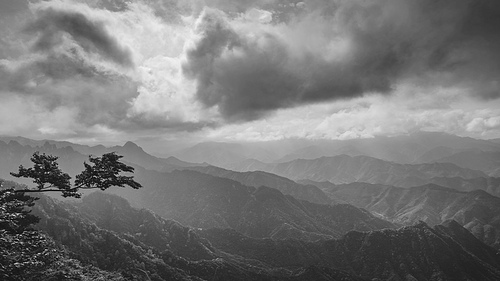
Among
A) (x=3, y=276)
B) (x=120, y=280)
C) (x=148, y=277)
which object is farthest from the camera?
(x=148, y=277)

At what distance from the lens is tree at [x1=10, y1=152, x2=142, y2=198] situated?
113ft

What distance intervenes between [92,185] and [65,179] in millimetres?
3354

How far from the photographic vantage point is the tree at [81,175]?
3453 cm

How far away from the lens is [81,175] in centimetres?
3478

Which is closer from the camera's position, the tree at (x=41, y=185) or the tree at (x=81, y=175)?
the tree at (x=41, y=185)

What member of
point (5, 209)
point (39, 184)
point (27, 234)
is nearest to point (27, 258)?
point (27, 234)

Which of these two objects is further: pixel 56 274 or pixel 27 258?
pixel 56 274

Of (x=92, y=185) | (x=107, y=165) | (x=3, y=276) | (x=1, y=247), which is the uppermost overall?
(x=107, y=165)

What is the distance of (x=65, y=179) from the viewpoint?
35.9m

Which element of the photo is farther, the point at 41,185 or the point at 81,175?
the point at 81,175

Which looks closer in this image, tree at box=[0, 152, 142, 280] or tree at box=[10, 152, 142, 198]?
tree at box=[0, 152, 142, 280]

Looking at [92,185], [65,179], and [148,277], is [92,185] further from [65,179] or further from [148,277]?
[148,277]

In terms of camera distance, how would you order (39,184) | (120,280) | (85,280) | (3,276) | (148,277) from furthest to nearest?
1. (148,277)
2. (120,280)
3. (85,280)
4. (39,184)
5. (3,276)

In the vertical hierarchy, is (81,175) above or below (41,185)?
above
